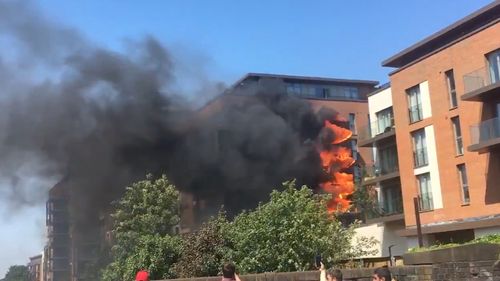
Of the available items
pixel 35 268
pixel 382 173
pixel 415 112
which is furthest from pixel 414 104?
pixel 35 268

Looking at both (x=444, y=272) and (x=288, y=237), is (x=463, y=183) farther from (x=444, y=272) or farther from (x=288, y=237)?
(x=444, y=272)

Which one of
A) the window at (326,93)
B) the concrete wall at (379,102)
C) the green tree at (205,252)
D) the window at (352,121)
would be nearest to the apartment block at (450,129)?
the concrete wall at (379,102)

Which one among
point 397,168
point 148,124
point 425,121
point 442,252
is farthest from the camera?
point 148,124

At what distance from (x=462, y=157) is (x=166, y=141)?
67.4 ft

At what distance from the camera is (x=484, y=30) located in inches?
1084

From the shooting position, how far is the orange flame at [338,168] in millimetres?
43656

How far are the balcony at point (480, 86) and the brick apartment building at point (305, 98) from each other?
19.2 metres

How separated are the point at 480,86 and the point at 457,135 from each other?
324 cm

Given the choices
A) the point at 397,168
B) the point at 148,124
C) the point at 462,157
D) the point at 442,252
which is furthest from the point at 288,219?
the point at 148,124

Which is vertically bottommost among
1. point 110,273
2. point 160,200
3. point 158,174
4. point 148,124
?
point 110,273

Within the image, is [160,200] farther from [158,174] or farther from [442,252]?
[442,252]

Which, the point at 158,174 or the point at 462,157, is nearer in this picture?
the point at 462,157

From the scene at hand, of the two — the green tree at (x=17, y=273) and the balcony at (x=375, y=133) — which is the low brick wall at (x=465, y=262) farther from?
the green tree at (x=17, y=273)

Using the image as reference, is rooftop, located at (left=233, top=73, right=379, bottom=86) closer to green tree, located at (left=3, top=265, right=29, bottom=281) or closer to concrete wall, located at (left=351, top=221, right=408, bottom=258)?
concrete wall, located at (left=351, top=221, right=408, bottom=258)
